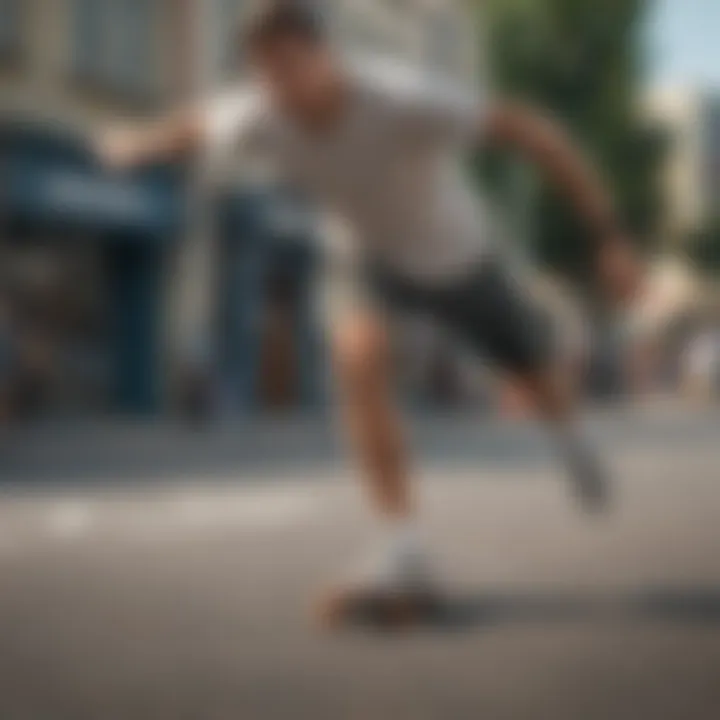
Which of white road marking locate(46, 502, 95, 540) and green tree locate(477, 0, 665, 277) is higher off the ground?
white road marking locate(46, 502, 95, 540)

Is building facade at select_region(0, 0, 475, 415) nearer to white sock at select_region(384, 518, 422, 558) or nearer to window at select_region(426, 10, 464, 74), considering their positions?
window at select_region(426, 10, 464, 74)

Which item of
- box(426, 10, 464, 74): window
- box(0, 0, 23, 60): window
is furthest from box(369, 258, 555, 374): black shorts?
box(0, 0, 23, 60): window

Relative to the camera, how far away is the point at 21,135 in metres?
0.56

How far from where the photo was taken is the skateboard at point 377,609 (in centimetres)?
101

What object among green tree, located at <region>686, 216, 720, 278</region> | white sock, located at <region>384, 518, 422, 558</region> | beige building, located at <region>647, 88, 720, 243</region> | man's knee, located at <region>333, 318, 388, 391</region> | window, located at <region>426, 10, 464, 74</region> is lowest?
green tree, located at <region>686, 216, 720, 278</region>

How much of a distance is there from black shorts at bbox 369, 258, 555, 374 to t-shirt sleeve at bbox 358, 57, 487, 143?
6 cm

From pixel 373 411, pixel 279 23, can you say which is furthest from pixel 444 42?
pixel 373 411

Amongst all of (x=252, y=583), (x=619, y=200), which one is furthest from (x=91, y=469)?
(x=619, y=200)

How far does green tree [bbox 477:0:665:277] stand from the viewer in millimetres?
542

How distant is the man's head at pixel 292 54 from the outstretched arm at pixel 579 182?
68mm

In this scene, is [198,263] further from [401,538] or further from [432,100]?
[401,538]

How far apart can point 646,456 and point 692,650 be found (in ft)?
0.52

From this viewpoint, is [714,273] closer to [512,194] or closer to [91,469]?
[512,194]

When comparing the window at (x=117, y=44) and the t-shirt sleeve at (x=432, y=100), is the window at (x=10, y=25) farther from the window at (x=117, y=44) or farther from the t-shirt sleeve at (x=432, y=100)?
the t-shirt sleeve at (x=432, y=100)
